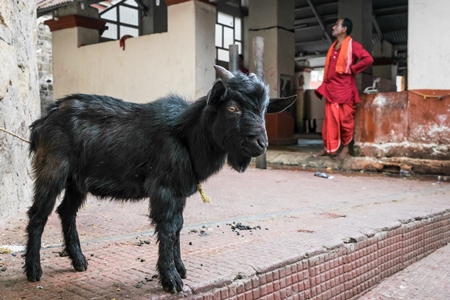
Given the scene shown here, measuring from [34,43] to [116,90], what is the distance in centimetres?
478

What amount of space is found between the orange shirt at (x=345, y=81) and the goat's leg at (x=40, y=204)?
5.85m

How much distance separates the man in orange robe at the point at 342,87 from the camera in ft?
23.8

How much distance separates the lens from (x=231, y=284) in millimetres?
2271

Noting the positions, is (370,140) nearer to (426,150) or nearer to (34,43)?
(426,150)

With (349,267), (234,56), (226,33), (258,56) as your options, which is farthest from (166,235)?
(226,33)

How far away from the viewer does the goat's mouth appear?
1967 mm

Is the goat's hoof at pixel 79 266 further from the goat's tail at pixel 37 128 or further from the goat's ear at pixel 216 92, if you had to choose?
the goat's ear at pixel 216 92

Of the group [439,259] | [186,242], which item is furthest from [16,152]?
[439,259]

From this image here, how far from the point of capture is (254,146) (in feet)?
6.47

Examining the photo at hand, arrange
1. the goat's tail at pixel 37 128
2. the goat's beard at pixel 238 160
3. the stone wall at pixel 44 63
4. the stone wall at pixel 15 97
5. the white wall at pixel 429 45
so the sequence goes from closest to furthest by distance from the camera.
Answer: the goat's beard at pixel 238 160 → the goat's tail at pixel 37 128 → the stone wall at pixel 15 97 → the white wall at pixel 429 45 → the stone wall at pixel 44 63


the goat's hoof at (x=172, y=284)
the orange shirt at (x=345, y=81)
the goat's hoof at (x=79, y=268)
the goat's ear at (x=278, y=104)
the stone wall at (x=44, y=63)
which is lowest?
the goat's hoof at (x=79, y=268)

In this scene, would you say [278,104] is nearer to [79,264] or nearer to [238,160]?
[238,160]

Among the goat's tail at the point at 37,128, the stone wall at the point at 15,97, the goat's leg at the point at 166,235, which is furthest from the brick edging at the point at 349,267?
the stone wall at the point at 15,97

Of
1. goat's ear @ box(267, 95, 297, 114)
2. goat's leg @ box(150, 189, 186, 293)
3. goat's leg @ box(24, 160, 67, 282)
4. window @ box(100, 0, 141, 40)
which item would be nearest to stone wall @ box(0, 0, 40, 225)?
goat's leg @ box(24, 160, 67, 282)
